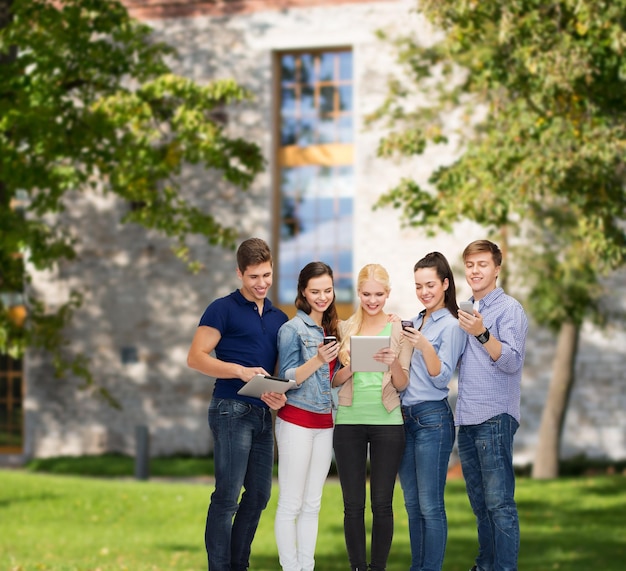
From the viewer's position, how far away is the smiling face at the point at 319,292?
6.11m

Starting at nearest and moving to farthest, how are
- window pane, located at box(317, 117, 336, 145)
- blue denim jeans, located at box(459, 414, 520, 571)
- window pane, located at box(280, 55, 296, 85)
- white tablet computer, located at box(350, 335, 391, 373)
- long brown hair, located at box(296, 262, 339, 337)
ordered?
1. white tablet computer, located at box(350, 335, 391, 373)
2. blue denim jeans, located at box(459, 414, 520, 571)
3. long brown hair, located at box(296, 262, 339, 337)
4. window pane, located at box(317, 117, 336, 145)
5. window pane, located at box(280, 55, 296, 85)

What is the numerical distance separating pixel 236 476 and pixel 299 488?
0.38 metres

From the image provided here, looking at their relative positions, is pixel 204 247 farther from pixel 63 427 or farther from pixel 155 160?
pixel 155 160

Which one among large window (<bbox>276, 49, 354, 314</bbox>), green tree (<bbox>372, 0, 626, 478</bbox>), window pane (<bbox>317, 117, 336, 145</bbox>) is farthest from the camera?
window pane (<bbox>317, 117, 336, 145</bbox>)

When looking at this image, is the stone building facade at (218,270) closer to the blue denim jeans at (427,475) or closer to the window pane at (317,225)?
the window pane at (317,225)

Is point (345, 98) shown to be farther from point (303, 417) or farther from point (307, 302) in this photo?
point (303, 417)

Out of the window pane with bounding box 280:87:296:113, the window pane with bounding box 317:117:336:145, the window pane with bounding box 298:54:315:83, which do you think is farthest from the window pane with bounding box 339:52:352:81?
the window pane with bounding box 280:87:296:113

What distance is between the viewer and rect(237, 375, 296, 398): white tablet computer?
589 centimetres

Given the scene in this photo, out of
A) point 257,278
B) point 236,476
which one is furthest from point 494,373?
point 236,476

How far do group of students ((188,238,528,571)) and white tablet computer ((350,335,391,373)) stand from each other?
0.18 metres

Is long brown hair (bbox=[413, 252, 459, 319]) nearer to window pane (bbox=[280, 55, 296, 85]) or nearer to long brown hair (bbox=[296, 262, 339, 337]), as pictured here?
long brown hair (bbox=[296, 262, 339, 337])

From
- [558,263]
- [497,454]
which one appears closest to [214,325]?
[497,454]

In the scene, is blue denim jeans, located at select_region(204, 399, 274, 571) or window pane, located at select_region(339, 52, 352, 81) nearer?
blue denim jeans, located at select_region(204, 399, 274, 571)

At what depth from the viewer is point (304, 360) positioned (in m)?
6.20
